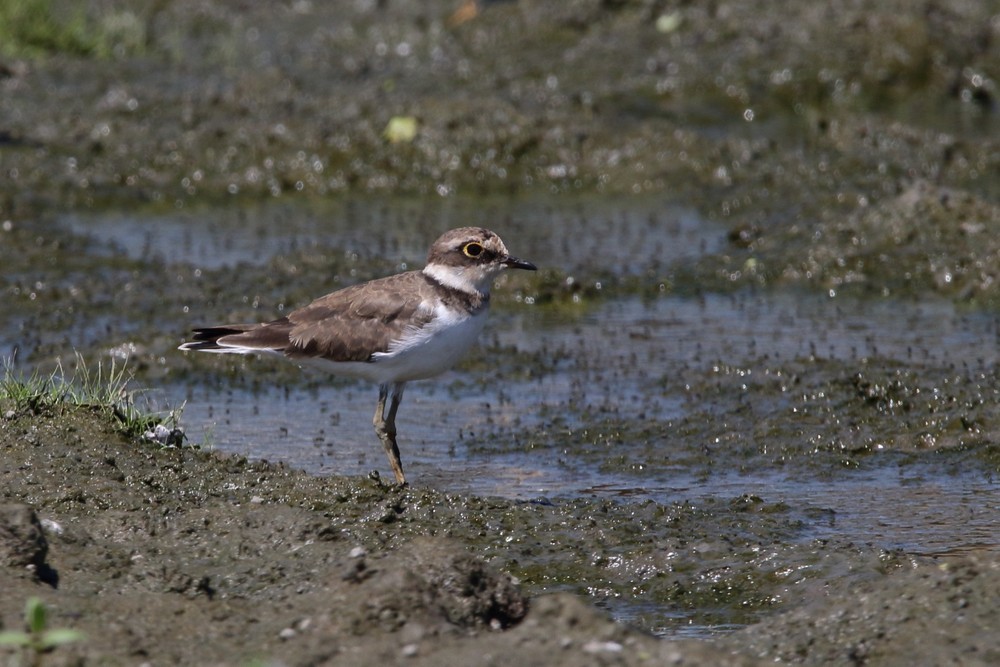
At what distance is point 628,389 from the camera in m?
9.46

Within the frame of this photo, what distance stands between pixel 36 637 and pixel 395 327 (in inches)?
127

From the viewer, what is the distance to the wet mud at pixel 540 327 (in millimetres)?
5508

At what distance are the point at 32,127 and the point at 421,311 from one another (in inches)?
355

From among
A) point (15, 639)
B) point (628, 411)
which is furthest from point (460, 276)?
point (15, 639)

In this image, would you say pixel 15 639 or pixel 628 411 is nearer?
pixel 15 639

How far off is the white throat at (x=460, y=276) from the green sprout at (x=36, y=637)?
134 inches

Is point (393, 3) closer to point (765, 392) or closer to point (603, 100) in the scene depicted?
point (603, 100)

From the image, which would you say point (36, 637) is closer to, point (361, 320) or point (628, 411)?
point (361, 320)

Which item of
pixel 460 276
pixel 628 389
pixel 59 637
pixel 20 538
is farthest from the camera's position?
pixel 628 389

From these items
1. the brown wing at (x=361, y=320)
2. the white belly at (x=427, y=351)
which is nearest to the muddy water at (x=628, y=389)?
the white belly at (x=427, y=351)

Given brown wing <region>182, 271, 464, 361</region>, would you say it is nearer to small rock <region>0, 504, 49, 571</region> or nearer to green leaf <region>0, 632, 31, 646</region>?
small rock <region>0, 504, 49, 571</region>

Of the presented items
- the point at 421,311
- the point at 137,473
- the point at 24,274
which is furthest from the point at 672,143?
the point at 137,473

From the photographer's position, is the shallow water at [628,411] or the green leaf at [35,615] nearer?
the green leaf at [35,615]

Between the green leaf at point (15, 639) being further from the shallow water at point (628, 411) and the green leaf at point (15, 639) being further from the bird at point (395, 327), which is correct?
the shallow water at point (628, 411)
